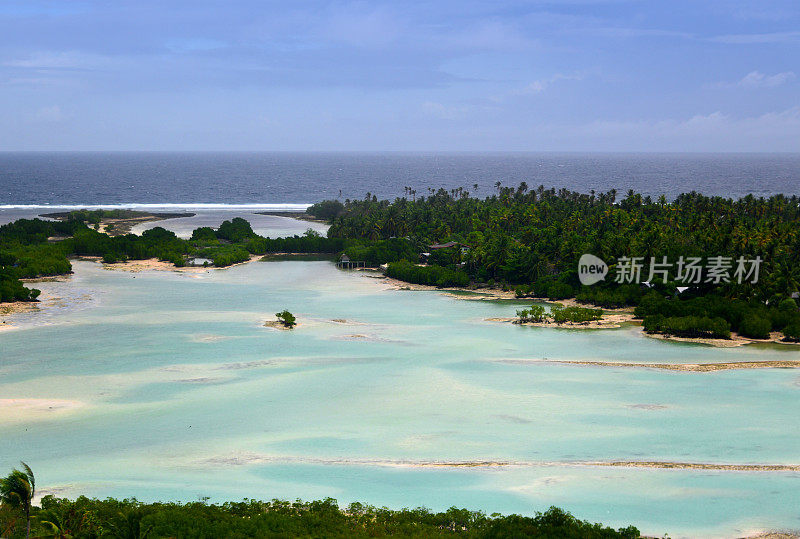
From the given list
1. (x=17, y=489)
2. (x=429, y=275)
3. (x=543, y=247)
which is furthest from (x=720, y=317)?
(x=17, y=489)

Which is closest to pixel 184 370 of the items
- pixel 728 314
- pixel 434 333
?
pixel 434 333

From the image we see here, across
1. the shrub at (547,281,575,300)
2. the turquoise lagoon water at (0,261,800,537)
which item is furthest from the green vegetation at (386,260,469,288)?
the turquoise lagoon water at (0,261,800,537)

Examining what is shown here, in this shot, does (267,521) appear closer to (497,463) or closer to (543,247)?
(497,463)

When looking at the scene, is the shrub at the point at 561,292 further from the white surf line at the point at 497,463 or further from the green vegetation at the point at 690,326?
the white surf line at the point at 497,463

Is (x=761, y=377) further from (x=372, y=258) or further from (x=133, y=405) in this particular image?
(x=372, y=258)

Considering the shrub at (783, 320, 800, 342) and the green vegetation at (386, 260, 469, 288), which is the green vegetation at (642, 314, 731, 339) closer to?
the shrub at (783, 320, 800, 342)

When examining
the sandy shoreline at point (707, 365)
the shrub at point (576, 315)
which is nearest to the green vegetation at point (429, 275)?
the shrub at point (576, 315)
